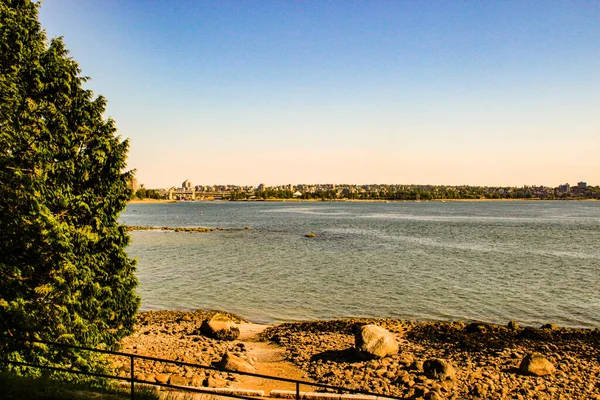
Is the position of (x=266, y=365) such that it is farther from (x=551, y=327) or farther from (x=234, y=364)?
(x=551, y=327)

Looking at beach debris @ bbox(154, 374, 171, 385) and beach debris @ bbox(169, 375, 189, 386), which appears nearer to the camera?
beach debris @ bbox(169, 375, 189, 386)

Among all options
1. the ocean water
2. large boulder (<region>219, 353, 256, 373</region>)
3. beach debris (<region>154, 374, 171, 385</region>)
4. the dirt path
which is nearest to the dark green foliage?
beach debris (<region>154, 374, 171, 385</region>)

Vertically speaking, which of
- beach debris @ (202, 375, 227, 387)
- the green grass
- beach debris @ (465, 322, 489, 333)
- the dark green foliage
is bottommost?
beach debris @ (465, 322, 489, 333)

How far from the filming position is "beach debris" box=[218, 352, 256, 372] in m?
19.1

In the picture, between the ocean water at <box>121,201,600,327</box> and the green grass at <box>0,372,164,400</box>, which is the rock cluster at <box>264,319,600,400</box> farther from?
the green grass at <box>0,372,164,400</box>

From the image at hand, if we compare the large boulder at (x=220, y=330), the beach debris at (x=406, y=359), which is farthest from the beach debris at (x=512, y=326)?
the large boulder at (x=220, y=330)

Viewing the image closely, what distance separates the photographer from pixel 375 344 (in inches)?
792

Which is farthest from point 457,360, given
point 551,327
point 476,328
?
point 551,327

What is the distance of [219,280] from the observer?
4166 centimetres

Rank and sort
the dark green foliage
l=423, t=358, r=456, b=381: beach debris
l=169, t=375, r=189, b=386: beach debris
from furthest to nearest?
l=423, t=358, r=456, b=381: beach debris
l=169, t=375, r=189, b=386: beach debris
the dark green foliage

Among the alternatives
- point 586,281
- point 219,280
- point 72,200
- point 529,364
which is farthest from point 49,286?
point 586,281

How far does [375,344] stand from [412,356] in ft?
7.08

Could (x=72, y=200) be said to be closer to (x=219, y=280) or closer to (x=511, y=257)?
(x=219, y=280)

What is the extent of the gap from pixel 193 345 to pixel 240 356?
122 inches
